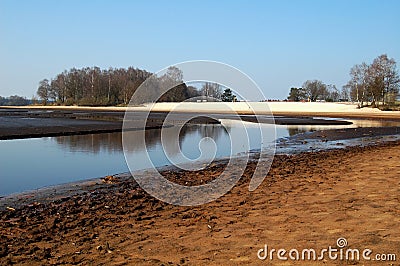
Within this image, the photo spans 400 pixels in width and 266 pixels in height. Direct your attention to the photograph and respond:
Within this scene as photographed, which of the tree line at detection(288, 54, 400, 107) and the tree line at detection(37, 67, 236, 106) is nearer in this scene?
the tree line at detection(288, 54, 400, 107)

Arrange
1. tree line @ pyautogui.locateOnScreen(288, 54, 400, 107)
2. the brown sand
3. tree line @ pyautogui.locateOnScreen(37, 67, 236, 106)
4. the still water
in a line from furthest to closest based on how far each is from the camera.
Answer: tree line @ pyautogui.locateOnScreen(37, 67, 236, 106) → tree line @ pyautogui.locateOnScreen(288, 54, 400, 107) → the still water → the brown sand

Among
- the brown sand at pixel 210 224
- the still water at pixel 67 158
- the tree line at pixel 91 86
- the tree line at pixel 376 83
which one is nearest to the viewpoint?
the brown sand at pixel 210 224

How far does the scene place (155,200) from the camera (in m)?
10.4

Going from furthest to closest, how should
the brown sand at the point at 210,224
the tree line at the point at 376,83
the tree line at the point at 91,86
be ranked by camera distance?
1. the tree line at the point at 91,86
2. the tree line at the point at 376,83
3. the brown sand at the point at 210,224

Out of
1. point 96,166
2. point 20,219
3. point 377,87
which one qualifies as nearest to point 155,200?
point 20,219

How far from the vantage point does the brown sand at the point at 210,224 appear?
233 inches

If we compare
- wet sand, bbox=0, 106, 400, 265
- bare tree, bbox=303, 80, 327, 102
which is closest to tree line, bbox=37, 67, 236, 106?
bare tree, bbox=303, 80, 327, 102

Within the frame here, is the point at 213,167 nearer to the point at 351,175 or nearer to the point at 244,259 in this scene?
the point at 351,175

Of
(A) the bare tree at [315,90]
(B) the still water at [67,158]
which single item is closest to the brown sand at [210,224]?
(B) the still water at [67,158]

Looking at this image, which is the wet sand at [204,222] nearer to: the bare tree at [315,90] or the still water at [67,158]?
the still water at [67,158]

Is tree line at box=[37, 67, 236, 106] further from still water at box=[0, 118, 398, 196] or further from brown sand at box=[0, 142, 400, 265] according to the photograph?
brown sand at box=[0, 142, 400, 265]

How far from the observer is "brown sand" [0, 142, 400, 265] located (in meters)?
5.93

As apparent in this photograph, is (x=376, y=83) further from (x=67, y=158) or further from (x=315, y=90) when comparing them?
(x=67, y=158)

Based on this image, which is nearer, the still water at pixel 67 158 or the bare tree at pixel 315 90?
the still water at pixel 67 158
